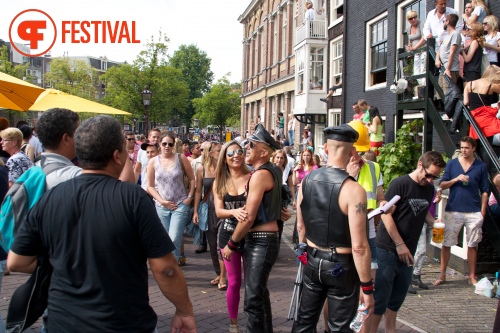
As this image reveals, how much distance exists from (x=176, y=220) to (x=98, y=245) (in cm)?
425

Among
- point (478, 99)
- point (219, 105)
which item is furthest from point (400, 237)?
point (219, 105)

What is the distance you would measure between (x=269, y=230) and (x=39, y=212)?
220 centimetres

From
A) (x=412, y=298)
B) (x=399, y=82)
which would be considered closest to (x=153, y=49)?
(x=399, y=82)

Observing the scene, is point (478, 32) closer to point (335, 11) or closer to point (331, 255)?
point (331, 255)

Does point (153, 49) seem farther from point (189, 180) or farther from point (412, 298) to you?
point (412, 298)

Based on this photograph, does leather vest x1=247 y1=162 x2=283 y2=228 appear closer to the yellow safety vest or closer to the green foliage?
the yellow safety vest

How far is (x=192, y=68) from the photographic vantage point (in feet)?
247

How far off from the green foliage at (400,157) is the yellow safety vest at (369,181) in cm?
438

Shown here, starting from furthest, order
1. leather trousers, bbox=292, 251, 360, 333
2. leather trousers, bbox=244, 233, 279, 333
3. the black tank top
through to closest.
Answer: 1. the black tank top
2. leather trousers, bbox=244, 233, 279, 333
3. leather trousers, bbox=292, 251, 360, 333

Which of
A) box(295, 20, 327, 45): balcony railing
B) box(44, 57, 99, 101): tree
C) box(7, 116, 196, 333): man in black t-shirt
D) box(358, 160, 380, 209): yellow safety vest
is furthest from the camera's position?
box(44, 57, 99, 101): tree

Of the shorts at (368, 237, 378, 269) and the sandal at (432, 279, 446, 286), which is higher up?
the shorts at (368, 237, 378, 269)

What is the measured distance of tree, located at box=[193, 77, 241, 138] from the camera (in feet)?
161

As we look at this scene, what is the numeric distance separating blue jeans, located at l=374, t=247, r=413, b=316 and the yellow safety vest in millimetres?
680

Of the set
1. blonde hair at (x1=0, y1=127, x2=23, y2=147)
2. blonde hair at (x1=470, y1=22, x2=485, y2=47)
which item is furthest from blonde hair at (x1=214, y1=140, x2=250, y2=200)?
blonde hair at (x1=470, y1=22, x2=485, y2=47)
